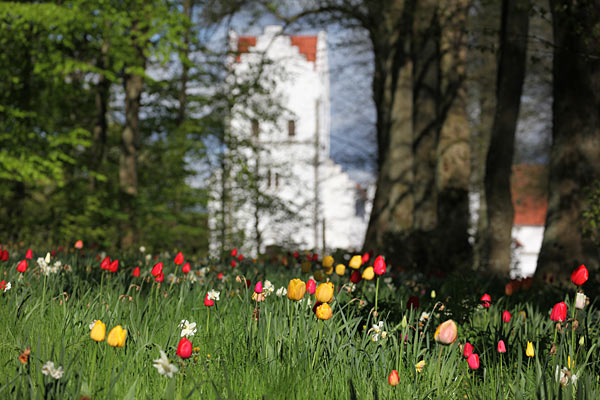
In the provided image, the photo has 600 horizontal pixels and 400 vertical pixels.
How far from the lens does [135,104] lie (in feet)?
51.2

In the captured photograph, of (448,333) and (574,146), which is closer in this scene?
(448,333)

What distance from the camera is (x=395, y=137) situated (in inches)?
417

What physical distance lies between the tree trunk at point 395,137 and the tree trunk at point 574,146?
10.4 ft

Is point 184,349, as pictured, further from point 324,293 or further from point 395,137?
point 395,137

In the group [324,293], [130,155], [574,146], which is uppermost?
[130,155]

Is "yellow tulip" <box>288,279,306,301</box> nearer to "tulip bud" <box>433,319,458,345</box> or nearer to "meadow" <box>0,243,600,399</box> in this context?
"meadow" <box>0,243,600,399</box>

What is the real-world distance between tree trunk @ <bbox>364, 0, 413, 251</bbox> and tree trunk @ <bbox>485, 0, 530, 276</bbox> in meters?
1.63

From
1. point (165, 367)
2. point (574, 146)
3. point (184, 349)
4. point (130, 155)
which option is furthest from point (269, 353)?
point (130, 155)

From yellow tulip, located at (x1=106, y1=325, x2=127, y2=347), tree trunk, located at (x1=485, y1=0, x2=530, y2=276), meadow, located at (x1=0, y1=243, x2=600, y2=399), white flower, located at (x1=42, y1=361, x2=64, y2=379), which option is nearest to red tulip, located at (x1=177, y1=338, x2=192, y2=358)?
meadow, located at (x1=0, y1=243, x2=600, y2=399)

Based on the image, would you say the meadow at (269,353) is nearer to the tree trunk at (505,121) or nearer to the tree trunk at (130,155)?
the tree trunk at (505,121)

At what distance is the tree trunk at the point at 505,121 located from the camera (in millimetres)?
9945

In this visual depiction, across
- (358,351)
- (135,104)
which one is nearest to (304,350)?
(358,351)

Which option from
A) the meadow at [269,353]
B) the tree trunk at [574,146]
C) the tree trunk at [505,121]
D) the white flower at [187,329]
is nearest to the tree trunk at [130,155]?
the tree trunk at [505,121]

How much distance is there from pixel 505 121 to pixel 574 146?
3.89m
